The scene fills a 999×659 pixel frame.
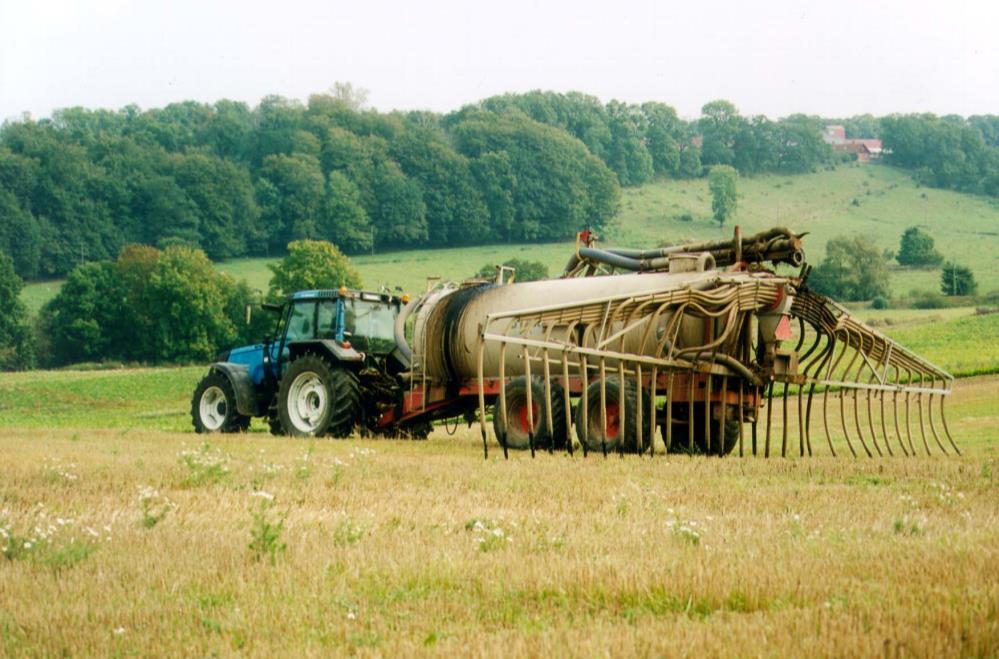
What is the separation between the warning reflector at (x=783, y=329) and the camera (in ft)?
55.3

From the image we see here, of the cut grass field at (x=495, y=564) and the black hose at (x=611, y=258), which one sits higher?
the black hose at (x=611, y=258)

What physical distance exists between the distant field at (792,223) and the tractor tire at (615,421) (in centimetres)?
4683

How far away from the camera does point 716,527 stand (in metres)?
8.30

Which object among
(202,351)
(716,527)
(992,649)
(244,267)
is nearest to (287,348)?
A: (716,527)

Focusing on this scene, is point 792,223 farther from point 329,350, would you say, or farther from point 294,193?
point 329,350

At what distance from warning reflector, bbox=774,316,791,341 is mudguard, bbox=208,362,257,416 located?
10.1 meters

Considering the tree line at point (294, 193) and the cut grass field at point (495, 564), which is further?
the tree line at point (294, 193)

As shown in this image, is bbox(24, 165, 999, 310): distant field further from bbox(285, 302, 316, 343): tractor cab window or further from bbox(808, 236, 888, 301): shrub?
bbox(285, 302, 316, 343): tractor cab window

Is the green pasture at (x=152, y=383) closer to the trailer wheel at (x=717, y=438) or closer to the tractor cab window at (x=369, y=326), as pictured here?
the tractor cab window at (x=369, y=326)

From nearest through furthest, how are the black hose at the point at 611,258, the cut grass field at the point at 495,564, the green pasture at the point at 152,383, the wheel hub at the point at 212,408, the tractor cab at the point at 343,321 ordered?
1. the cut grass field at the point at 495,564
2. the black hose at the point at 611,258
3. the tractor cab at the point at 343,321
4. the wheel hub at the point at 212,408
5. the green pasture at the point at 152,383

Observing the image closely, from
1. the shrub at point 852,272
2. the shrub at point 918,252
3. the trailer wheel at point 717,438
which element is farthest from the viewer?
the shrub at point 918,252

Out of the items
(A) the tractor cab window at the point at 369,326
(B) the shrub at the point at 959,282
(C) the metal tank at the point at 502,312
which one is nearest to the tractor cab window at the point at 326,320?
(A) the tractor cab window at the point at 369,326

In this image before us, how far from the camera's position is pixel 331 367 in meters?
20.8

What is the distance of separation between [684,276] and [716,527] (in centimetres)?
883
